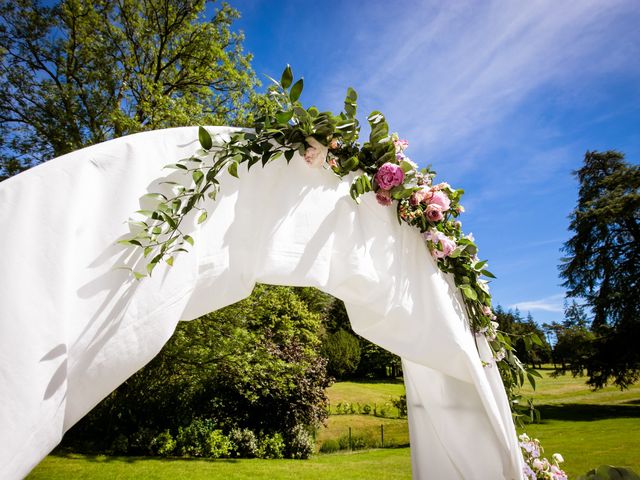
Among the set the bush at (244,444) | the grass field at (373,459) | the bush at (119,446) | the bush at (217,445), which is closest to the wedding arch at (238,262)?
the grass field at (373,459)

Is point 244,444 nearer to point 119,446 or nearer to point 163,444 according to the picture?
point 163,444

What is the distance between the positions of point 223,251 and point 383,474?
8914 millimetres

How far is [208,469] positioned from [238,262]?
8463 mm

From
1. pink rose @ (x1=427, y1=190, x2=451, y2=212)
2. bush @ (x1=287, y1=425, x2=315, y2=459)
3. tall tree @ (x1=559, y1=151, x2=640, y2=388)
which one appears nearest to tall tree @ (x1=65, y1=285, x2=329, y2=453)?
bush @ (x1=287, y1=425, x2=315, y2=459)

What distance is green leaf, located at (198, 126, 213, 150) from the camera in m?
1.70

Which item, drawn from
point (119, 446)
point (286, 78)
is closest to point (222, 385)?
point (119, 446)

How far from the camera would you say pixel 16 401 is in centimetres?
120

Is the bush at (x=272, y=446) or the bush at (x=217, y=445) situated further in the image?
the bush at (x=272, y=446)

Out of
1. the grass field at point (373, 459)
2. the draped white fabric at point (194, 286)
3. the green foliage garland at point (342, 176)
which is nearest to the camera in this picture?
the draped white fabric at point (194, 286)

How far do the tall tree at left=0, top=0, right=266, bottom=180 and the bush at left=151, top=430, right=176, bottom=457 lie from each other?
7.34 m

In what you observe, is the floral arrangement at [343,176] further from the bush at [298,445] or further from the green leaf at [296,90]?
the bush at [298,445]

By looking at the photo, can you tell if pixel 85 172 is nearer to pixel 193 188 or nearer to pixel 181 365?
pixel 193 188

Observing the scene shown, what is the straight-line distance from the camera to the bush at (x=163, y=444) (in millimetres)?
10172

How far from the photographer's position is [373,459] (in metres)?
11.0
